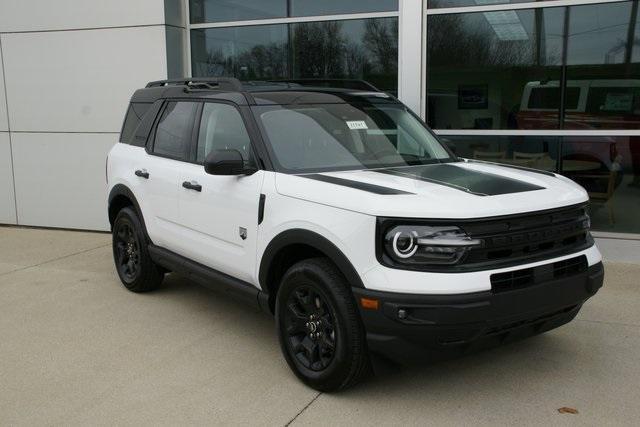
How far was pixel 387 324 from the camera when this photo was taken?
3.29 meters

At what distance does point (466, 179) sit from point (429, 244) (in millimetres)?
860

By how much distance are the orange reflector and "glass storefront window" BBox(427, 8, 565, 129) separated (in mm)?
5004

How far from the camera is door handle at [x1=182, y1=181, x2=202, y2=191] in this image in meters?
4.67

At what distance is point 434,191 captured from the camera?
3.57 meters

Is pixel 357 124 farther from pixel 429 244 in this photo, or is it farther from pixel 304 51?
pixel 304 51

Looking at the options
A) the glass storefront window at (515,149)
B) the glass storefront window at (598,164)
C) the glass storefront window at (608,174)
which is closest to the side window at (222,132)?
the glass storefront window at (515,149)

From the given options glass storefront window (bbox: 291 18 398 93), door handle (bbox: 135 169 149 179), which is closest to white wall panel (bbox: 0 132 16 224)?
glass storefront window (bbox: 291 18 398 93)

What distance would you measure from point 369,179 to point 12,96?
292 inches

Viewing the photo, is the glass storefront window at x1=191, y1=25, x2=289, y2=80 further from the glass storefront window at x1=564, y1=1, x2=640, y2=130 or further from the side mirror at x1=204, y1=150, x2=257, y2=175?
the side mirror at x1=204, y1=150, x2=257, y2=175

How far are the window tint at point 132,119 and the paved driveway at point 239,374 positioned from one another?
1.54 metres

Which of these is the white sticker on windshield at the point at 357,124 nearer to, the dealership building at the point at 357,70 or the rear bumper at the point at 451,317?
the rear bumper at the point at 451,317

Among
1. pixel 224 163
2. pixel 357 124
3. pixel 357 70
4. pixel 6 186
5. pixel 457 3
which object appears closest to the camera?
pixel 224 163

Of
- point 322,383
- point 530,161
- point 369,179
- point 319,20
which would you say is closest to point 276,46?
point 319,20

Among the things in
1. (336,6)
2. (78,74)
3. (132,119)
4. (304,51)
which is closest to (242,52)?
(304,51)
